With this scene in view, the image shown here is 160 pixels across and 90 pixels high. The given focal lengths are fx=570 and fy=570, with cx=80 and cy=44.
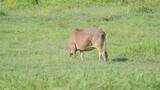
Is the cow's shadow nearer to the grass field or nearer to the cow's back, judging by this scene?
the grass field

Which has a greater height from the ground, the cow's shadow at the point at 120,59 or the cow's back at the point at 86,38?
the cow's back at the point at 86,38

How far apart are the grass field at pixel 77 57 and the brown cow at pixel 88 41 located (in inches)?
13.1

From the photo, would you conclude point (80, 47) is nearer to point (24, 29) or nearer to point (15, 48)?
point (15, 48)

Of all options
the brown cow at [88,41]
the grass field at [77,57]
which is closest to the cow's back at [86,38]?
the brown cow at [88,41]

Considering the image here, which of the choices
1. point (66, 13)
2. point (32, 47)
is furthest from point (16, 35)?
point (66, 13)

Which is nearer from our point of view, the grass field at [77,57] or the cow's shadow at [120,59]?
the grass field at [77,57]

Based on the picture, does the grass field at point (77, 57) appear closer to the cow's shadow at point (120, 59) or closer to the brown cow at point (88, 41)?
the cow's shadow at point (120, 59)

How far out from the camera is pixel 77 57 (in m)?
17.4

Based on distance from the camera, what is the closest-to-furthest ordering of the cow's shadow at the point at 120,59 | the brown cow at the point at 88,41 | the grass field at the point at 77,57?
the grass field at the point at 77,57
the brown cow at the point at 88,41
the cow's shadow at the point at 120,59

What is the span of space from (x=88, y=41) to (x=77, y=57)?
A: 1404 mm

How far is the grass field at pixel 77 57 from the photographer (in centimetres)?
1191

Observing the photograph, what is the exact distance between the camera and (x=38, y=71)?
13.8m

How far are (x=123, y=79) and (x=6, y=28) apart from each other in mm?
12145

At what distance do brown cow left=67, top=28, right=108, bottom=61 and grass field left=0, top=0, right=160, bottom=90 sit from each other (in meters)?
0.33
